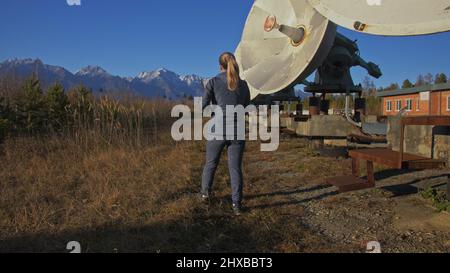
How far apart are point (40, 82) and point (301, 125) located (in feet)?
26.7

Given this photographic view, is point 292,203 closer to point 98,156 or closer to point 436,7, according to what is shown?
point 436,7

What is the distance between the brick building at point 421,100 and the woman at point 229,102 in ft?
72.0

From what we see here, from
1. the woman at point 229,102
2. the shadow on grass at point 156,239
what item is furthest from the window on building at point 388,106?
the shadow on grass at point 156,239

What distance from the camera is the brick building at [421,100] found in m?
26.9

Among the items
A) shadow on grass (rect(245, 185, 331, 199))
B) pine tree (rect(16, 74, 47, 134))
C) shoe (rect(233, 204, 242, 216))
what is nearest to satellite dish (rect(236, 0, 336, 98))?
shadow on grass (rect(245, 185, 331, 199))

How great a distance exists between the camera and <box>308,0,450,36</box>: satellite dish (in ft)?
12.7

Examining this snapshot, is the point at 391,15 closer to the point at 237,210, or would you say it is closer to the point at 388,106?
the point at 237,210

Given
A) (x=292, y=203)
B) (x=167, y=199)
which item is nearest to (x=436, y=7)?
(x=292, y=203)

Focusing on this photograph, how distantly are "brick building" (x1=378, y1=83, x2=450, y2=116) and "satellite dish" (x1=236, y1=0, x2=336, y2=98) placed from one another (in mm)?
15224

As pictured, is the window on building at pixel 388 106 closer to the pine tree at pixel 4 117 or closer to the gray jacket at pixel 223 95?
the pine tree at pixel 4 117

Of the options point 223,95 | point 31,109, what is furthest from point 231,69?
point 31,109

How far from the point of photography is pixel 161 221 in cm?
334

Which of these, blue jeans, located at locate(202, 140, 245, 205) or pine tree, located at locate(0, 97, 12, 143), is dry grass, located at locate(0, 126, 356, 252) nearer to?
blue jeans, located at locate(202, 140, 245, 205)
